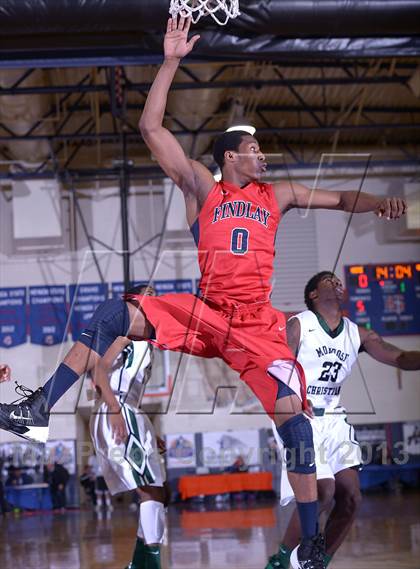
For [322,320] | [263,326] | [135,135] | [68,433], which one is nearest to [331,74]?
[135,135]

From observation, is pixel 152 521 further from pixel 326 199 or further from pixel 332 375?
pixel 326 199

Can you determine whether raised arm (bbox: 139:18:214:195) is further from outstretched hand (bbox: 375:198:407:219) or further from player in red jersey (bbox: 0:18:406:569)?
outstretched hand (bbox: 375:198:407:219)

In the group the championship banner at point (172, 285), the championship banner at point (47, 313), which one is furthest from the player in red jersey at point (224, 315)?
the championship banner at point (47, 313)

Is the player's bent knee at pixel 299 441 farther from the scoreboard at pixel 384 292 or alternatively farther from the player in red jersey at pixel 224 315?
the scoreboard at pixel 384 292

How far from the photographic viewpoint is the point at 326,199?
457 centimetres

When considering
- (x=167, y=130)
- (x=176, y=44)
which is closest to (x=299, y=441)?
(x=167, y=130)

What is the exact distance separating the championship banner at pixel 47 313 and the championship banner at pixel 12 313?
16cm

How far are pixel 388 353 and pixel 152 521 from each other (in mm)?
2092

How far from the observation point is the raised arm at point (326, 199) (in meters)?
4.40

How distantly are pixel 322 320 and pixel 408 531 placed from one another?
3963 millimetres

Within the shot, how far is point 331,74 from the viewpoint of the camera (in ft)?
48.9

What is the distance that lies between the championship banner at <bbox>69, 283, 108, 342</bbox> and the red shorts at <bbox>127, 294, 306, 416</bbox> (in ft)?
39.1

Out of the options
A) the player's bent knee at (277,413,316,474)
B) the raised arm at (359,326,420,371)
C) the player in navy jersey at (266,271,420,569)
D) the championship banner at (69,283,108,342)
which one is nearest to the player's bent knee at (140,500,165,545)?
the player in navy jersey at (266,271,420,569)

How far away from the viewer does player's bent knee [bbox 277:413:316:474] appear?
4.15 m
